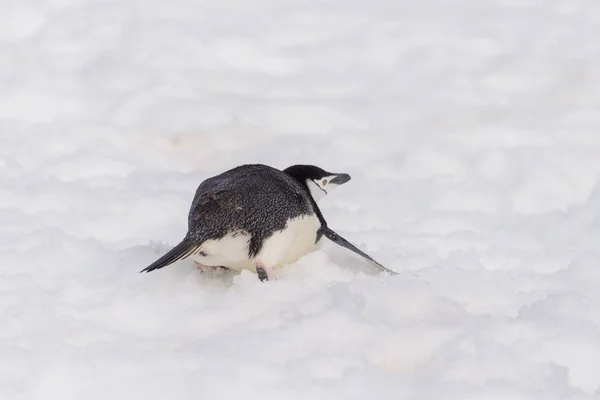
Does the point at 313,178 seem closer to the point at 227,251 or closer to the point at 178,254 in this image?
the point at 227,251

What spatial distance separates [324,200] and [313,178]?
0.79 metres

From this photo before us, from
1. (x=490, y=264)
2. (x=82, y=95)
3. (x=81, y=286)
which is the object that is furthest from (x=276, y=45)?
(x=81, y=286)

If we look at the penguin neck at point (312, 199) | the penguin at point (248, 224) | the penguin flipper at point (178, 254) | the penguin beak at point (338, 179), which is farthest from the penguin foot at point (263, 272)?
the penguin beak at point (338, 179)

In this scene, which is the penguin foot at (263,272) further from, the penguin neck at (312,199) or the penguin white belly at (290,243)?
the penguin neck at (312,199)

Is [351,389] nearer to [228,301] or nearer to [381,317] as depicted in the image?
[381,317]

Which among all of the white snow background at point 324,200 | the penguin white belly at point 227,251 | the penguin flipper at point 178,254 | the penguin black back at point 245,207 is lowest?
the white snow background at point 324,200

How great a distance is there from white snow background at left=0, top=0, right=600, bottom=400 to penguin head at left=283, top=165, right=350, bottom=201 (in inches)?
10.5

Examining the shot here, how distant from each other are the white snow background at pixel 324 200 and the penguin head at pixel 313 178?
27cm

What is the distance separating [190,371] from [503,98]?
349cm

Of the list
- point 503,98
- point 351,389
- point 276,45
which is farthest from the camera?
point 276,45

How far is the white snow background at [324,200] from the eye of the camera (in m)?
1.98

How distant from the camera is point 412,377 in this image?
6.37 feet

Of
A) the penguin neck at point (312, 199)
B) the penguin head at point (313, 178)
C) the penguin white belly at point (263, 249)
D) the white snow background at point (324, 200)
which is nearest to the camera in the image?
the white snow background at point (324, 200)

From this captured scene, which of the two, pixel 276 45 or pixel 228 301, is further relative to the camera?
pixel 276 45
